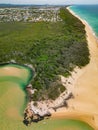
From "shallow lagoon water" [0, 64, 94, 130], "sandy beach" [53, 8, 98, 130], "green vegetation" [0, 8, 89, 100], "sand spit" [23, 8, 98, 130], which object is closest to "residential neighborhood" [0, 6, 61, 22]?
"green vegetation" [0, 8, 89, 100]

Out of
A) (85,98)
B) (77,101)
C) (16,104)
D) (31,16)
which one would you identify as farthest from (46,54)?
(31,16)

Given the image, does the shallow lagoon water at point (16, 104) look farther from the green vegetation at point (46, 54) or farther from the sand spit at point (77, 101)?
the green vegetation at point (46, 54)

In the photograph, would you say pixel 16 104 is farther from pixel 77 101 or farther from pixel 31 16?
pixel 31 16

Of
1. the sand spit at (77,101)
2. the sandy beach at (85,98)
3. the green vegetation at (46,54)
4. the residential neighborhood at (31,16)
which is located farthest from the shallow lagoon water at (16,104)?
the residential neighborhood at (31,16)

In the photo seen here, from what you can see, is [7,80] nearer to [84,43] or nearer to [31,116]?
[31,116]

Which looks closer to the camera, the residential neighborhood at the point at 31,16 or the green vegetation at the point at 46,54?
the green vegetation at the point at 46,54

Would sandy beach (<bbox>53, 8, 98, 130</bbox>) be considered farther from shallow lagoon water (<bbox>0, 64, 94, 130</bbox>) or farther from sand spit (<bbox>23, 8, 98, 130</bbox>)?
shallow lagoon water (<bbox>0, 64, 94, 130</bbox>)

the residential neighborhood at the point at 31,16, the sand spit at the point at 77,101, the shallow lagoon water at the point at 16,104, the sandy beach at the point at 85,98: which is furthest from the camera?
the residential neighborhood at the point at 31,16

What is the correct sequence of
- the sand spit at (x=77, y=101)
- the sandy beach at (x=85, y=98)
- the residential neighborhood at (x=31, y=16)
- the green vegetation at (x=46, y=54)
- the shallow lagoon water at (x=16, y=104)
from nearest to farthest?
the shallow lagoon water at (x=16, y=104)
the sandy beach at (x=85, y=98)
the sand spit at (x=77, y=101)
the green vegetation at (x=46, y=54)
the residential neighborhood at (x=31, y=16)
